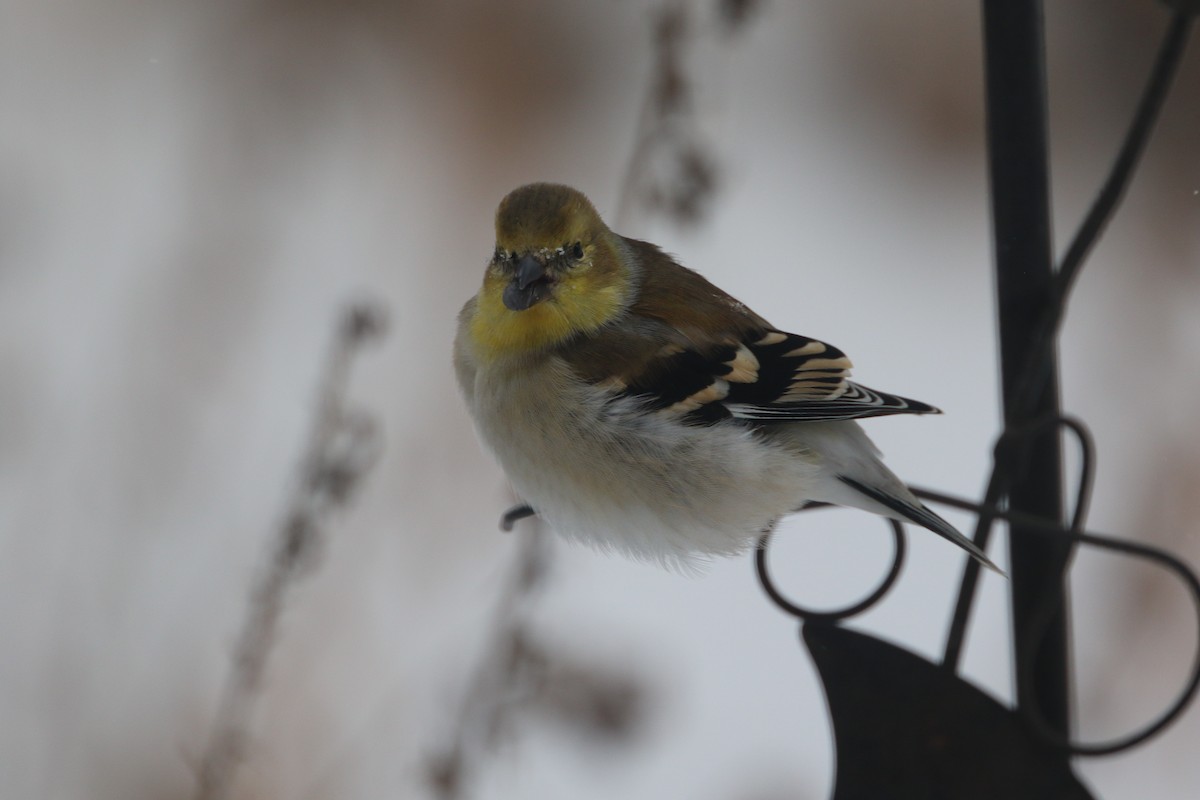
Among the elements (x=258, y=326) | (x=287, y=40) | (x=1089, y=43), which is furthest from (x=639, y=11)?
(x=258, y=326)

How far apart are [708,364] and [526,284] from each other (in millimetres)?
317

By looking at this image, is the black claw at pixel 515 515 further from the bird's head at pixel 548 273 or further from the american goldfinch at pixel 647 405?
the bird's head at pixel 548 273

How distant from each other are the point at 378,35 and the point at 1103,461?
3192 mm

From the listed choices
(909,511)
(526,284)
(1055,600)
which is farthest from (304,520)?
(1055,600)

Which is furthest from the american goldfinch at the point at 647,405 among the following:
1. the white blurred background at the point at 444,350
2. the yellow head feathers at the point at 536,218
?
the white blurred background at the point at 444,350

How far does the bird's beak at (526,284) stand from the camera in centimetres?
165

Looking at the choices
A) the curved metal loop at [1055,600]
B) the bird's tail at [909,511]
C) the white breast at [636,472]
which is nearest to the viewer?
the curved metal loop at [1055,600]

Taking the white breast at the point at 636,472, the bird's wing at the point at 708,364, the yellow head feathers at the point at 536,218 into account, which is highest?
the yellow head feathers at the point at 536,218

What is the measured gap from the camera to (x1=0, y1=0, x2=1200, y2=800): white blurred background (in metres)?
3.11

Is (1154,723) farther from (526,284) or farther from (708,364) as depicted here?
(526,284)

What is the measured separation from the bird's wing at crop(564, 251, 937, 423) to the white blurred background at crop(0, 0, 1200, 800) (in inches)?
15.2

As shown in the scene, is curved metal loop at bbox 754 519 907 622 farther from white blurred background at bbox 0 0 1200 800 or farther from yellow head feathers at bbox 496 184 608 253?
yellow head feathers at bbox 496 184 608 253

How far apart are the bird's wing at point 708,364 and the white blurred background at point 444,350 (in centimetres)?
39

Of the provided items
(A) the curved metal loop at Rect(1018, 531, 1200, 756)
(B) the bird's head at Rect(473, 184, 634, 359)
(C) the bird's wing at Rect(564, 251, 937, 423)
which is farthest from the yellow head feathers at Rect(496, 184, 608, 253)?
(A) the curved metal loop at Rect(1018, 531, 1200, 756)
